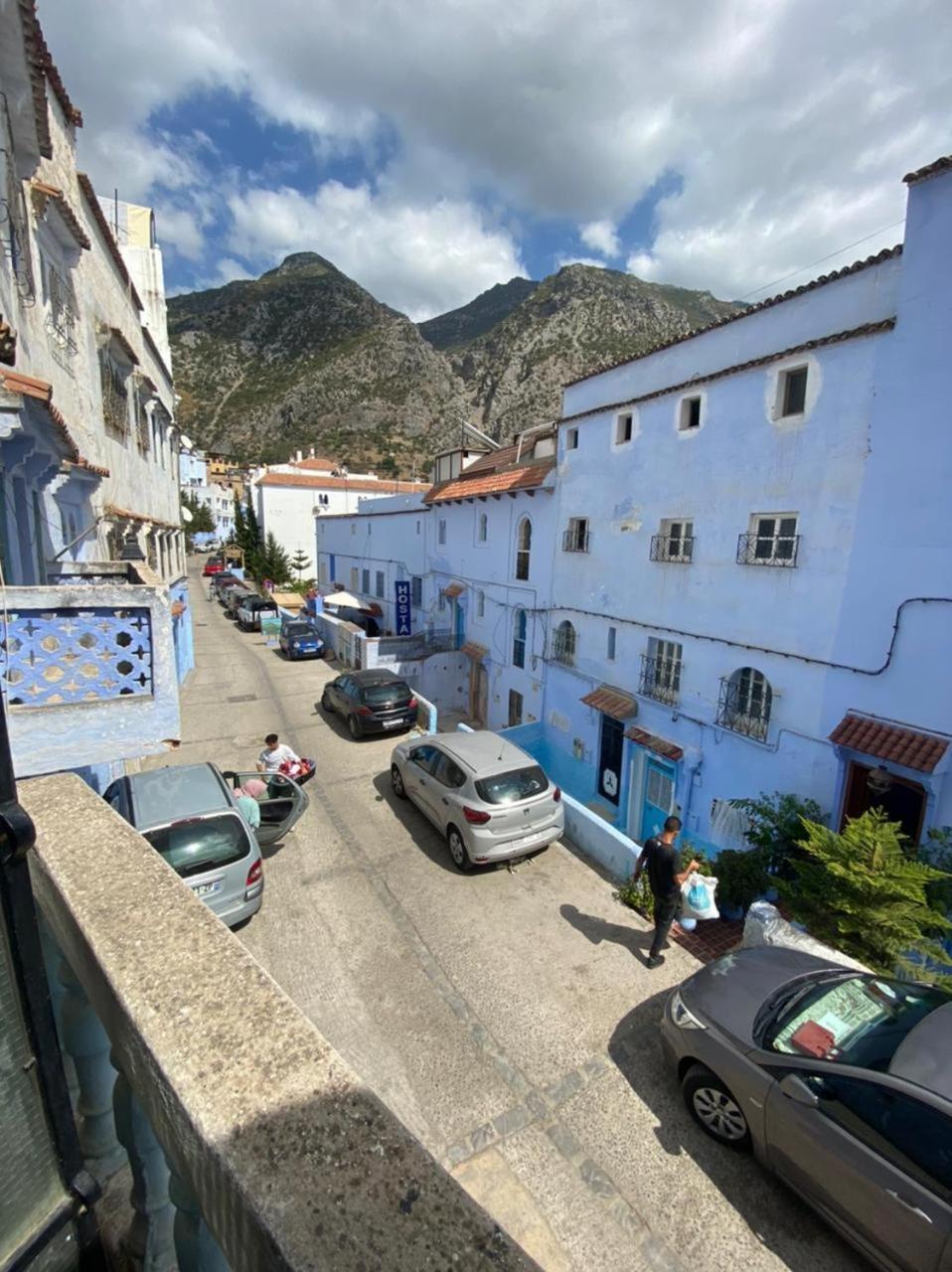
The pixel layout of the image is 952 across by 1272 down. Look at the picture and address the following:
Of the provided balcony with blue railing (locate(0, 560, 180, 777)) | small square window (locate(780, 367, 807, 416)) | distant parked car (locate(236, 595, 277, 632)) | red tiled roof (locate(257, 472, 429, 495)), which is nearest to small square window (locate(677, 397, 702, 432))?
small square window (locate(780, 367, 807, 416))

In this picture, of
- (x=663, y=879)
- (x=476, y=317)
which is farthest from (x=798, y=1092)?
(x=476, y=317)

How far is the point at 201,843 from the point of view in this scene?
632cm

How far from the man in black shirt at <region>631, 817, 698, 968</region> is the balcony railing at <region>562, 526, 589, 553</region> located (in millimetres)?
9526

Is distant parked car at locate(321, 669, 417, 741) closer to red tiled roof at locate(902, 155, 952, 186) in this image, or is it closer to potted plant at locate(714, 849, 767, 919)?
potted plant at locate(714, 849, 767, 919)

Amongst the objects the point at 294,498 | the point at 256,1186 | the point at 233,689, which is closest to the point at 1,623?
the point at 256,1186

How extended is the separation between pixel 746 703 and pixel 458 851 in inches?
251

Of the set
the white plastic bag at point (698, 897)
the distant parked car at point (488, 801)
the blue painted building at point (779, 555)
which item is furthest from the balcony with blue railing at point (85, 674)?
the blue painted building at point (779, 555)

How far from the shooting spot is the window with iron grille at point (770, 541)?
9781 mm

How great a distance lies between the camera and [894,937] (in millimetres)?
6195

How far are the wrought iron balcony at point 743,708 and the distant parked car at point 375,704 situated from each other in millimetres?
7033

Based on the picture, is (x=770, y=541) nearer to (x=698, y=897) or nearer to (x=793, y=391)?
(x=793, y=391)

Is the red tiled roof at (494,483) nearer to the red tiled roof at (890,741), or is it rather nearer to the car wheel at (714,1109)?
the red tiled roof at (890,741)

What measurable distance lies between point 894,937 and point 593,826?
381cm

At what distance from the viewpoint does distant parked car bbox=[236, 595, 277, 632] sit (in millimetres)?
28578
